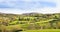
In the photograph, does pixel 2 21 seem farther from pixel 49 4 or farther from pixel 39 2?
pixel 49 4

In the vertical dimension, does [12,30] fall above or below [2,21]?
below

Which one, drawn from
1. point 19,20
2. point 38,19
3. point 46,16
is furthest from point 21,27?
point 46,16

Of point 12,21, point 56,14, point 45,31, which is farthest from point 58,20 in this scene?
point 12,21

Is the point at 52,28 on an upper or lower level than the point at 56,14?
lower

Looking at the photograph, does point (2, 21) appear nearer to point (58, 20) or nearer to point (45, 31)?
point (45, 31)

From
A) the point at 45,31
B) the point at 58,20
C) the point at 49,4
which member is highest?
the point at 49,4

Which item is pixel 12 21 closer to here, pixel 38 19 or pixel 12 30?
pixel 12 30

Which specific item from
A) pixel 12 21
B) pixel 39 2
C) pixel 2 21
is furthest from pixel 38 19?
pixel 2 21
